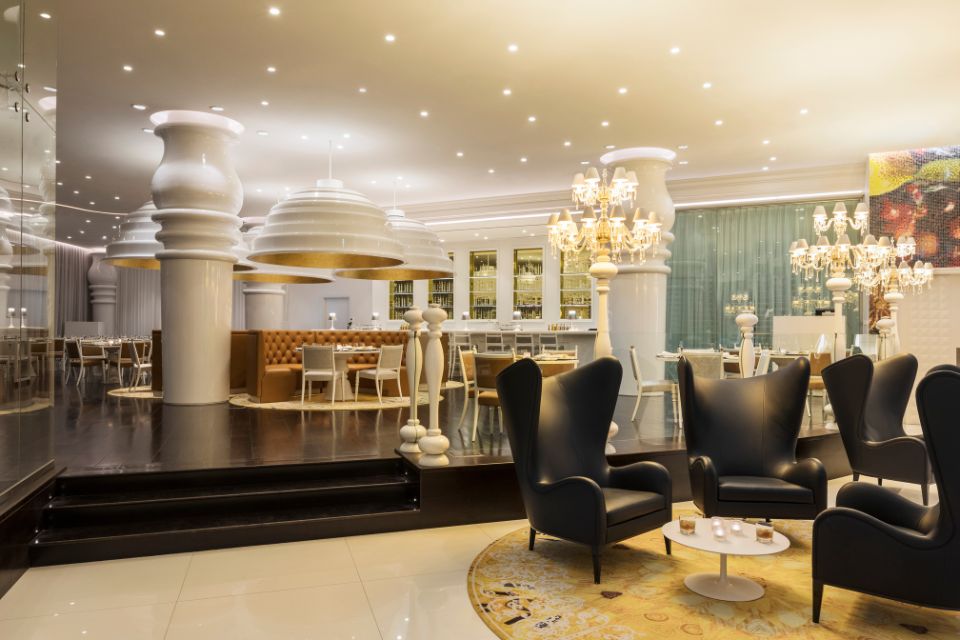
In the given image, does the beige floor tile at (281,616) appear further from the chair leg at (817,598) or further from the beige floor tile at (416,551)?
the chair leg at (817,598)

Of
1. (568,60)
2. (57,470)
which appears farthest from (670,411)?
(57,470)

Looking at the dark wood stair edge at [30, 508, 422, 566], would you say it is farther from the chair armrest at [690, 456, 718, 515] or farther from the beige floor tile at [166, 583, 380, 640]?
the chair armrest at [690, 456, 718, 515]

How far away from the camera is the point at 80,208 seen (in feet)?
49.4

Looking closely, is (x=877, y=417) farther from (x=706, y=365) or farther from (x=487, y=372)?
(x=487, y=372)

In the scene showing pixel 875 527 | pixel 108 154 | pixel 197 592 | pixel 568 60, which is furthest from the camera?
pixel 108 154

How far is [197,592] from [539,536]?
7.03ft

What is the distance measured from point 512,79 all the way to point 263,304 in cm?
1063

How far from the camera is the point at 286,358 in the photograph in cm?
1063

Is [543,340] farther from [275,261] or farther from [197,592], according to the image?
[197,592]

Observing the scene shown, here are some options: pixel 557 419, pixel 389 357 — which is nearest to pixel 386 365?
pixel 389 357

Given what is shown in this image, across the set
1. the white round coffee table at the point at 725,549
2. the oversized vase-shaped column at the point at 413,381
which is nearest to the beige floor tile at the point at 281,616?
the white round coffee table at the point at 725,549

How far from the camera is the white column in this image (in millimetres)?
16359

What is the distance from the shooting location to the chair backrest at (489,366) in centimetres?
695

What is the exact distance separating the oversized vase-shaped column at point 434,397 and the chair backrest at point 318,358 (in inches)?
156
